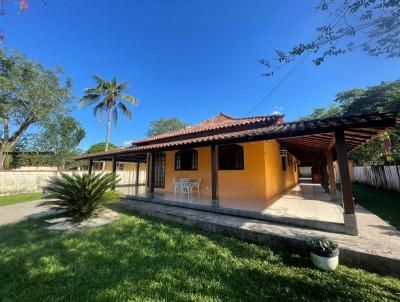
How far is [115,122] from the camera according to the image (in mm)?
20875

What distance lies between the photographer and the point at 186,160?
1105 centimetres

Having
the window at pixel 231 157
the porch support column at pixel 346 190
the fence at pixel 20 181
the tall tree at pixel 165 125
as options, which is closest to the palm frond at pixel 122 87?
the fence at pixel 20 181

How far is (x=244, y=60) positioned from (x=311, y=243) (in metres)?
11.3

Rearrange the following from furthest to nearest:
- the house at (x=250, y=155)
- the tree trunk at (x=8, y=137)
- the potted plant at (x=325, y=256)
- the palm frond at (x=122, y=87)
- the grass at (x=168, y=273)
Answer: the palm frond at (x=122, y=87), the tree trunk at (x=8, y=137), the house at (x=250, y=155), the potted plant at (x=325, y=256), the grass at (x=168, y=273)

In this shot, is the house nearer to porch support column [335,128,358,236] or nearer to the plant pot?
porch support column [335,128,358,236]

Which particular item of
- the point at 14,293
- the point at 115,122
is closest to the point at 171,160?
the point at 14,293

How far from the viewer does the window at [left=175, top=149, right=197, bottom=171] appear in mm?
10711

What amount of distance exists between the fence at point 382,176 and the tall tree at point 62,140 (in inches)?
1191

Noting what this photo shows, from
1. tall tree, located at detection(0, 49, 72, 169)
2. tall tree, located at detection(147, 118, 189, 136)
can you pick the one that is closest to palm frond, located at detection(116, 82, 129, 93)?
tall tree, located at detection(0, 49, 72, 169)

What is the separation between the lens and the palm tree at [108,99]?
19.8m

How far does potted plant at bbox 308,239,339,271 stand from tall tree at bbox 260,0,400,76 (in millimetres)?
3347

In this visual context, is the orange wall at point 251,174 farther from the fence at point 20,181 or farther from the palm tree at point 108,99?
the palm tree at point 108,99

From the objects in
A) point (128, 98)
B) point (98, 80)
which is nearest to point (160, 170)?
point (128, 98)

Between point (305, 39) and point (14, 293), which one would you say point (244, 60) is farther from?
point (14, 293)
